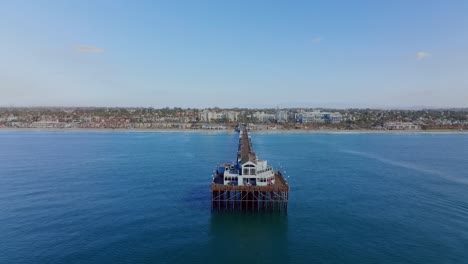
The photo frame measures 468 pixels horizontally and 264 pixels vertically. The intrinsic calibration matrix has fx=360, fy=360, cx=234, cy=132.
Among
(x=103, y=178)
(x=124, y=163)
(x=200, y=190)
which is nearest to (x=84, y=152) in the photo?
(x=124, y=163)

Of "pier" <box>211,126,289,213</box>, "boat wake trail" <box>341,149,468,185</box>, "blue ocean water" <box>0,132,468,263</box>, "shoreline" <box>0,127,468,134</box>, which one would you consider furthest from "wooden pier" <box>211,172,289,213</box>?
"shoreline" <box>0,127,468,134</box>

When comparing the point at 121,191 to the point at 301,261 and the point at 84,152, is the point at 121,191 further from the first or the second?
A: the point at 84,152

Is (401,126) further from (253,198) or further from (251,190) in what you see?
(251,190)

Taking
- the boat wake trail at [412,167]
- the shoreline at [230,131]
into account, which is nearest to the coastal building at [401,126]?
the shoreline at [230,131]

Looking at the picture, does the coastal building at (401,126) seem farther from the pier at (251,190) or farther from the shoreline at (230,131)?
the pier at (251,190)

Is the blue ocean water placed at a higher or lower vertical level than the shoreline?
lower

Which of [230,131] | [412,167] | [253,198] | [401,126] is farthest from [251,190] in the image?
[401,126]

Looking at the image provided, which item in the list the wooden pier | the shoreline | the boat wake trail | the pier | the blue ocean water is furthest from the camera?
the shoreline

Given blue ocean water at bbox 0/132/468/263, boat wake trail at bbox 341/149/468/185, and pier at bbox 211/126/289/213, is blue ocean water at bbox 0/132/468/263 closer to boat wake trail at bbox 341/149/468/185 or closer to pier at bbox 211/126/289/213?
boat wake trail at bbox 341/149/468/185
